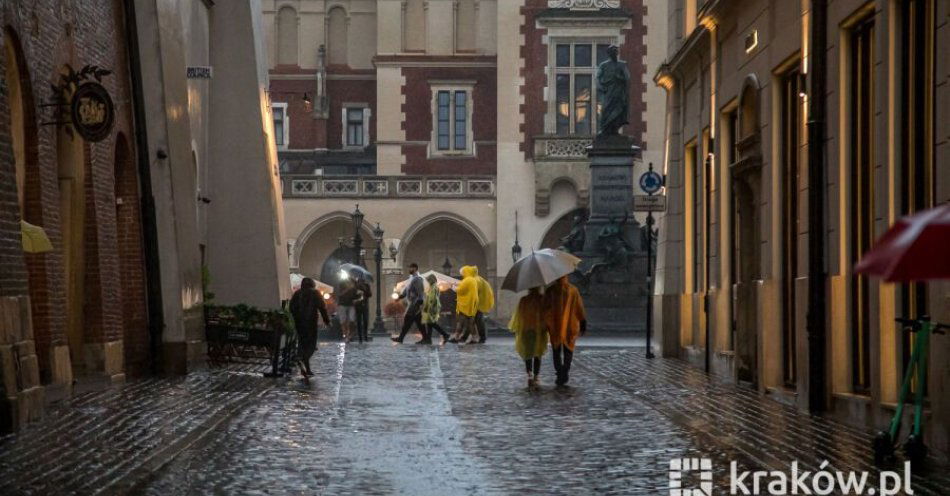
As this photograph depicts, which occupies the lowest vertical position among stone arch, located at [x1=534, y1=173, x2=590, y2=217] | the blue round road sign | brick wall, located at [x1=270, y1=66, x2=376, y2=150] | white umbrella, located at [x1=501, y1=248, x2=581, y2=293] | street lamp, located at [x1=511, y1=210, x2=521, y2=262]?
white umbrella, located at [x1=501, y1=248, x2=581, y2=293]

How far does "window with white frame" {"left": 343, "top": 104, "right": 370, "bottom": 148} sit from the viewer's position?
74500 millimetres

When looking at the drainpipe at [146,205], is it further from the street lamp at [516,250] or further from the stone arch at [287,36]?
the stone arch at [287,36]

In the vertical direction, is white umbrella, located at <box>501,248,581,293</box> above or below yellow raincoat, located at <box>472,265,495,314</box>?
above

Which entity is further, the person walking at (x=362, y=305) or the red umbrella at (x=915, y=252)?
the person walking at (x=362, y=305)

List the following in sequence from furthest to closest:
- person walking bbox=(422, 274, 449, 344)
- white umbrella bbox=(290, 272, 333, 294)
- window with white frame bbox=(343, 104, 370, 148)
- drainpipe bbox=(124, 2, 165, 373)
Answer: window with white frame bbox=(343, 104, 370, 148) < white umbrella bbox=(290, 272, 333, 294) < person walking bbox=(422, 274, 449, 344) < drainpipe bbox=(124, 2, 165, 373)

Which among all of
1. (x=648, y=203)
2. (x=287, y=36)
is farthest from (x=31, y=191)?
(x=287, y=36)

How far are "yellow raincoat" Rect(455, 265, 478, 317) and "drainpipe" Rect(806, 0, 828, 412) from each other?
2067 centimetres

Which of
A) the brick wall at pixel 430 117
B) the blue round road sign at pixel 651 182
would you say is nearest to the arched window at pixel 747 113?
the blue round road sign at pixel 651 182

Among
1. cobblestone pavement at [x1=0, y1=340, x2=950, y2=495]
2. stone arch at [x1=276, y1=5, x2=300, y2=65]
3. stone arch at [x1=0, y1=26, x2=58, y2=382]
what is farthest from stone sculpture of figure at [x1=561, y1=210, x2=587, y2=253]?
stone arch at [x1=0, y1=26, x2=58, y2=382]

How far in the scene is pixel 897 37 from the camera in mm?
15461

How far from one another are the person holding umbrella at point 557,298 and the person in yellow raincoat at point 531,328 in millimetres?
82

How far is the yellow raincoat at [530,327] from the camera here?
23.3 metres

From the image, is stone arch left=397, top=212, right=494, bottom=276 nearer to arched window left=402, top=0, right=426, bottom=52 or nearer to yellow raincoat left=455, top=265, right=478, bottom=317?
arched window left=402, top=0, right=426, bottom=52

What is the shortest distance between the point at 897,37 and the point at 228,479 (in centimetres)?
698
